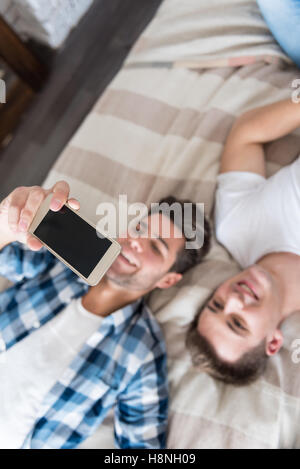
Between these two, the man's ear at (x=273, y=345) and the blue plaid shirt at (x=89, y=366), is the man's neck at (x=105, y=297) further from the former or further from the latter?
the man's ear at (x=273, y=345)

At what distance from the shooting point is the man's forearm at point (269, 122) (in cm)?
89

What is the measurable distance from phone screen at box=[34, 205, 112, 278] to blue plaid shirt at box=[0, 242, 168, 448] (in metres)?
0.31

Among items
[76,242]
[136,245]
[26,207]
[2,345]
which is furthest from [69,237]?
[2,345]

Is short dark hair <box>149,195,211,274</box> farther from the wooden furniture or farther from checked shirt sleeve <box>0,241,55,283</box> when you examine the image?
the wooden furniture

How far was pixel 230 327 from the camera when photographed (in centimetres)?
85

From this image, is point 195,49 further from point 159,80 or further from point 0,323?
point 0,323

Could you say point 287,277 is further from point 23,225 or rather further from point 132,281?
point 23,225

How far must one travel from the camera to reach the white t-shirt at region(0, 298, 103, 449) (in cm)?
77

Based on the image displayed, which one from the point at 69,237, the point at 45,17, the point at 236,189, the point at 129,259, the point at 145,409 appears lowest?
the point at 145,409

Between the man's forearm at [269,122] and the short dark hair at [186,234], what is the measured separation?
0.81 ft

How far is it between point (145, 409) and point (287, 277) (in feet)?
1.61

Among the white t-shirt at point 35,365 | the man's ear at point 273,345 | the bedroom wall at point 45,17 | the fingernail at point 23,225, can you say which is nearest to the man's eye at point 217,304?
the man's ear at point 273,345

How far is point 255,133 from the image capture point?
Result: 937mm

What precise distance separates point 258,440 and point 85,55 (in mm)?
1428
